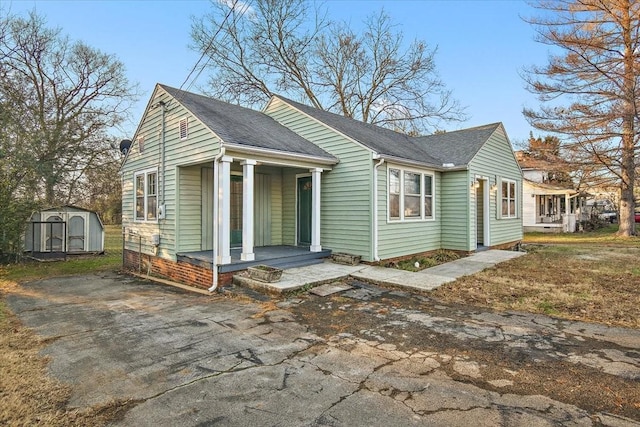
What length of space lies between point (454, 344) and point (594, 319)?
99.4 inches

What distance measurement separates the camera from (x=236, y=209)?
372 inches

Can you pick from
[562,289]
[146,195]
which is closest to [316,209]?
[146,195]

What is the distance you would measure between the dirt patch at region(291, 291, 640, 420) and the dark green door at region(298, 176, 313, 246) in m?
4.09

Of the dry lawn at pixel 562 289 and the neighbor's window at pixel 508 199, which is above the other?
the neighbor's window at pixel 508 199

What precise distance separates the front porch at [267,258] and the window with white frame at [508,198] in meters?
7.95

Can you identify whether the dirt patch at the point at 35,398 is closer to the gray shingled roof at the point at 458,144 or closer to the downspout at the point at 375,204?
the downspout at the point at 375,204

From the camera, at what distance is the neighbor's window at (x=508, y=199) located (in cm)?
1333

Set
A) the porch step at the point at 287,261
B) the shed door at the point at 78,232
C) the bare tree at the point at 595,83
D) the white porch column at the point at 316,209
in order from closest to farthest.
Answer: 1. the porch step at the point at 287,261
2. the white porch column at the point at 316,209
3. the shed door at the point at 78,232
4. the bare tree at the point at 595,83

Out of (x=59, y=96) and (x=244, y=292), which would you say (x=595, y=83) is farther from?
(x=59, y=96)

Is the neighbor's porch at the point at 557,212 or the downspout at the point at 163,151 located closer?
the downspout at the point at 163,151

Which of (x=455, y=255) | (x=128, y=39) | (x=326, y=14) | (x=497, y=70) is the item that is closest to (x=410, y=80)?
(x=326, y=14)

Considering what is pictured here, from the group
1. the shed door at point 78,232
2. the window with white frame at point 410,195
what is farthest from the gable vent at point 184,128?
the shed door at point 78,232

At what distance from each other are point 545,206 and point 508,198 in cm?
1457

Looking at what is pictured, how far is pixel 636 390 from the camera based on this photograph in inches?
117
